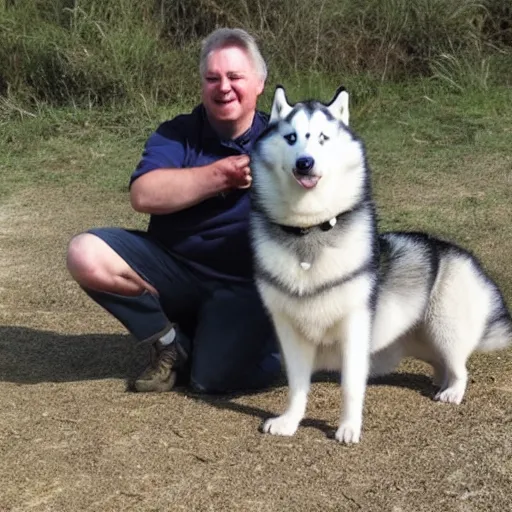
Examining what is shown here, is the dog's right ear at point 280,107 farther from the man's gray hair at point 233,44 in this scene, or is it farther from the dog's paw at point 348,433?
the dog's paw at point 348,433

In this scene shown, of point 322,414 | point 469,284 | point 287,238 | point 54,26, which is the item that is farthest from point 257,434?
point 54,26

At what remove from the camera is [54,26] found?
9156 mm

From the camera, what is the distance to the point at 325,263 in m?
3.05

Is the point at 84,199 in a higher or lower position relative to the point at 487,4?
lower

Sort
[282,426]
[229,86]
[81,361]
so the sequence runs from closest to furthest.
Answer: [282,426]
[229,86]
[81,361]

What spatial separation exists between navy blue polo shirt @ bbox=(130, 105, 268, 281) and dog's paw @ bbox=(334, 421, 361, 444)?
0.85m

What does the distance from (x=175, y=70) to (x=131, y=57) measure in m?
0.41

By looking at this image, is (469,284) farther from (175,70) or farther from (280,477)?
(175,70)

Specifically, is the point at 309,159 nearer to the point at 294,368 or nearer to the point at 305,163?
the point at 305,163

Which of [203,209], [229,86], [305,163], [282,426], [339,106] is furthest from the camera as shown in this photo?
[203,209]

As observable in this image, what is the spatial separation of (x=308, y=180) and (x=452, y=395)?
1019mm

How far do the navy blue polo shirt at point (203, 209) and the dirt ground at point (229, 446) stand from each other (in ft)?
1.75

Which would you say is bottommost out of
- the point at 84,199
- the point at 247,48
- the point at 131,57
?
the point at 84,199

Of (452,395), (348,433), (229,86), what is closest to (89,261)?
(229,86)
